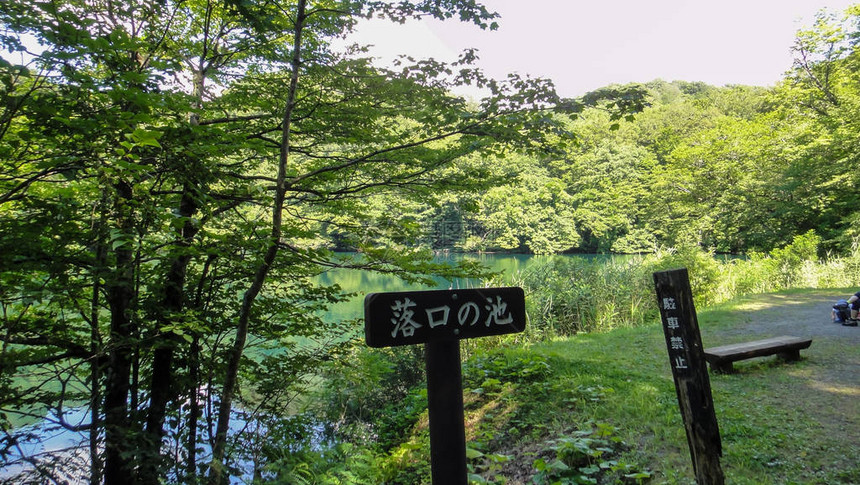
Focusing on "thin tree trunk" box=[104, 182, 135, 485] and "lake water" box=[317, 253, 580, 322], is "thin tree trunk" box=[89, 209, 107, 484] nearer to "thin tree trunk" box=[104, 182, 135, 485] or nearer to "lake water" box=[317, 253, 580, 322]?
"thin tree trunk" box=[104, 182, 135, 485]

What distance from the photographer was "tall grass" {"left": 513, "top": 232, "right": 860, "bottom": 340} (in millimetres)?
7512

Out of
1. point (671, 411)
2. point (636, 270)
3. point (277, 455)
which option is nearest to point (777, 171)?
point (636, 270)

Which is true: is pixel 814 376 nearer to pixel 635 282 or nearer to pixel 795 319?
pixel 795 319

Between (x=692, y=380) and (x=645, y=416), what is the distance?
4.74 ft

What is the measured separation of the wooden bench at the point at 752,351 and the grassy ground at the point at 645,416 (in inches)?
4.9

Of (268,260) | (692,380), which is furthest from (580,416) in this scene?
(268,260)

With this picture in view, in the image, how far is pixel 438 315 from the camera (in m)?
1.54

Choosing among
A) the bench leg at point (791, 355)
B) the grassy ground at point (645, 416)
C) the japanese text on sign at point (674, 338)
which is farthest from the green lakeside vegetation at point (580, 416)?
the japanese text on sign at point (674, 338)

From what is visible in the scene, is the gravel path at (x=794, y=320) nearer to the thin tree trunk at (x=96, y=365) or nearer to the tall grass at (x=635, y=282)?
the tall grass at (x=635, y=282)

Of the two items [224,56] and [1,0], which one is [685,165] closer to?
[224,56]

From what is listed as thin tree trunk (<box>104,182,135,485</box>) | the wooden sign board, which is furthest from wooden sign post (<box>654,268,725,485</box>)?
thin tree trunk (<box>104,182,135,485</box>)

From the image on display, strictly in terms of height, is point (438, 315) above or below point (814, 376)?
above

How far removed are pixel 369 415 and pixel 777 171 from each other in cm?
1793

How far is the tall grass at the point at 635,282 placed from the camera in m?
7.51
